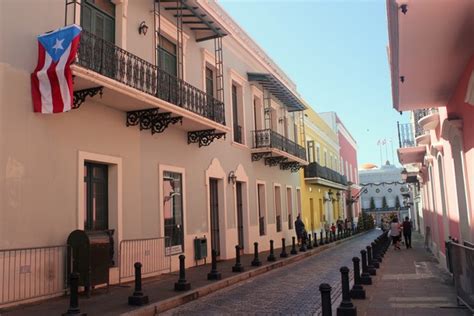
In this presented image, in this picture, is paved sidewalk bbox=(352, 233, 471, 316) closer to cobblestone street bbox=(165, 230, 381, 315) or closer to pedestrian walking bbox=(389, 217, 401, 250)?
cobblestone street bbox=(165, 230, 381, 315)

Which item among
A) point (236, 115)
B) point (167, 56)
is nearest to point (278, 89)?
point (236, 115)

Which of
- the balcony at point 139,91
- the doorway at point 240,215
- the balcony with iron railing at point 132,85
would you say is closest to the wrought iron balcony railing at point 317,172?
the doorway at point 240,215

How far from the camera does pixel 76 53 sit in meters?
8.67

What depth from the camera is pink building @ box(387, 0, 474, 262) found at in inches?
246

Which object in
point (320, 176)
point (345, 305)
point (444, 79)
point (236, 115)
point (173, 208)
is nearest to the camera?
point (345, 305)

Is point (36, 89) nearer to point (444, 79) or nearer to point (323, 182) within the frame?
point (444, 79)

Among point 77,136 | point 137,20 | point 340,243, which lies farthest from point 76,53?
point 340,243

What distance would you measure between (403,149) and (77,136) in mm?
11752

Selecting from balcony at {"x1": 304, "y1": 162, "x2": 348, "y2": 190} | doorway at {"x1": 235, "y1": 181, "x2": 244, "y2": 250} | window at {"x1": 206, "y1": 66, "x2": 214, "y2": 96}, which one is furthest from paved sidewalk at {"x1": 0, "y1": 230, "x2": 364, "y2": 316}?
balcony at {"x1": 304, "y1": 162, "x2": 348, "y2": 190}

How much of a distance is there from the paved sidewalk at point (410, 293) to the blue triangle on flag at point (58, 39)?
674 centimetres

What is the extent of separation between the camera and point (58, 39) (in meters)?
8.70

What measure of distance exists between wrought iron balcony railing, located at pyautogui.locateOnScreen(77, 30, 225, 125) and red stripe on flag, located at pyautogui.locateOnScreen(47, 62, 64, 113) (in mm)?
733

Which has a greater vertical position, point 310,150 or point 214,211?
point 310,150

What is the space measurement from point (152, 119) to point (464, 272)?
7.89 meters
